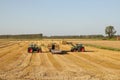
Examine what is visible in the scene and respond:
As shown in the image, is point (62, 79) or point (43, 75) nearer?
point (62, 79)

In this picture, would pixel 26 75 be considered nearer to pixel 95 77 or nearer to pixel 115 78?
pixel 95 77

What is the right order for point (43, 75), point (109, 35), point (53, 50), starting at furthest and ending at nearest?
1. point (109, 35)
2. point (53, 50)
3. point (43, 75)

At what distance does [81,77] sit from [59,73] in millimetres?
1942

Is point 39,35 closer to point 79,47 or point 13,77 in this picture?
point 79,47

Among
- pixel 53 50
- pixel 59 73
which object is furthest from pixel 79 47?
pixel 59 73

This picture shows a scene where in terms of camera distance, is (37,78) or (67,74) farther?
(67,74)

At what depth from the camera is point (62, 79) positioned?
14.9 metres

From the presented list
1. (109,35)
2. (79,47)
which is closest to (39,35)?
(109,35)

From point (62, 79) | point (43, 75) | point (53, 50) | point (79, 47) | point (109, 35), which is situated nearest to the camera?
point (62, 79)

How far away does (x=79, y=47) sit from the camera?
39031 millimetres

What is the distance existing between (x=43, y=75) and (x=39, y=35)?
557 feet

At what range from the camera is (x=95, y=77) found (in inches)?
608

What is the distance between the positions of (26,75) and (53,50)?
19386mm

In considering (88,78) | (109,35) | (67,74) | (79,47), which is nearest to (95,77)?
(88,78)
